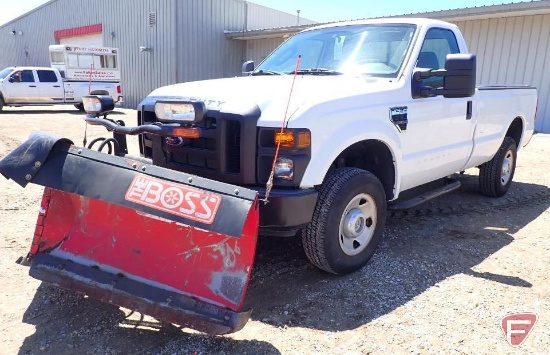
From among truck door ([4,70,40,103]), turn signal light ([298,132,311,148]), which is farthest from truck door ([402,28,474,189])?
truck door ([4,70,40,103])

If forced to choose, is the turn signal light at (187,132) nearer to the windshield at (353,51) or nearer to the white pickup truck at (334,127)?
the white pickup truck at (334,127)

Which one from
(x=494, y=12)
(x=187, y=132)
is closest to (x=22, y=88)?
(x=494, y=12)

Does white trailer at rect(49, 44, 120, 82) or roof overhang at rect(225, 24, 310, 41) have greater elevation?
roof overhang at rect(225, 24, 310, 41)

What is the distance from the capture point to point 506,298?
3217mm

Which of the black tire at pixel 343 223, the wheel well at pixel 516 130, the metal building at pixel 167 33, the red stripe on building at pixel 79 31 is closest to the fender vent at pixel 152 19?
the metal building at pixel 167 33

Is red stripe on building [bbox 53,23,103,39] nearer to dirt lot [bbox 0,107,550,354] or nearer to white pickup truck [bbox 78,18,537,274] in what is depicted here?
dirt lot [bbox 0,107,550,354]

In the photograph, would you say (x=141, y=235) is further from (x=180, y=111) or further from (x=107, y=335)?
(x=180, y=111)

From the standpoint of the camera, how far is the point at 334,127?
3.04 m

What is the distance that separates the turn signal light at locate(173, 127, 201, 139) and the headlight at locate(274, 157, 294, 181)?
0.57 meters

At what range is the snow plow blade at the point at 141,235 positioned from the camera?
94.7 inches

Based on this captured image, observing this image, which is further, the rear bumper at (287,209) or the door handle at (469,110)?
the door handle at (469,110)

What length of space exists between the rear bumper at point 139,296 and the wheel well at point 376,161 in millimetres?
1694

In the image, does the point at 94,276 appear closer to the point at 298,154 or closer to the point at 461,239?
the point at 298,154

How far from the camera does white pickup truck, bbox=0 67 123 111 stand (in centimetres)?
1661
